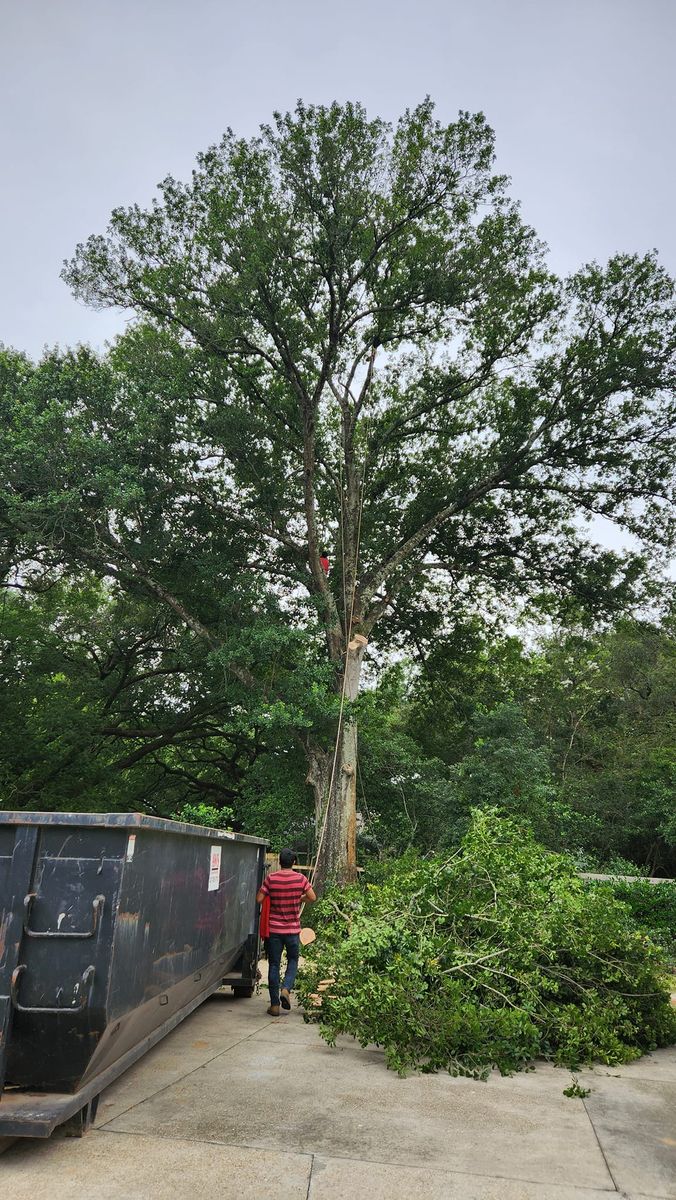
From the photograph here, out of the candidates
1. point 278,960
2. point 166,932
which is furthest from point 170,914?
point 278,960

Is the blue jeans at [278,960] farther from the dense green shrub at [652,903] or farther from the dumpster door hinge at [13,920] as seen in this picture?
the dense green shrub at [652,903]

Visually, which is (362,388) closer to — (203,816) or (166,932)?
(203,816)

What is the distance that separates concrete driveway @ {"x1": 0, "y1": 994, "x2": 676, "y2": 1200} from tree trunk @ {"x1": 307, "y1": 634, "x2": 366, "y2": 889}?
10.0 m

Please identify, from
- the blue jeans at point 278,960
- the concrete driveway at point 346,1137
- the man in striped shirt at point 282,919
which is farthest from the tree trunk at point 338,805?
the concrete driveway at point 346,1137

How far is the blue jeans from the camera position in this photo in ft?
24.9

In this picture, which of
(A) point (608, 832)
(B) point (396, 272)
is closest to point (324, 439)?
(B) point (396, 272)

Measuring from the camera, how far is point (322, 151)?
51.2 ft

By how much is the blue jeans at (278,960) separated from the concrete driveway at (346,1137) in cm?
164

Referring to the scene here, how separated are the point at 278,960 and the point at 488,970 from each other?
7.60 ft

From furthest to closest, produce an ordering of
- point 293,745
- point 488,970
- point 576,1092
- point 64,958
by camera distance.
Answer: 1. point 293,745
2. point 488,970
3. point 576,1092
4. point 64,958

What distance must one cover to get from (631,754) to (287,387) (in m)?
15.0

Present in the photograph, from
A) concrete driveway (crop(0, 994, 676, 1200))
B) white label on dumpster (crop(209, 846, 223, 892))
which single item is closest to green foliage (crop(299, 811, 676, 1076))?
concrete driveway (crop(0, 994, 676, 1200))

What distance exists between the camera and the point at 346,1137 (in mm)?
4129

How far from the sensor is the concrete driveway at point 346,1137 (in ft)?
11.5
